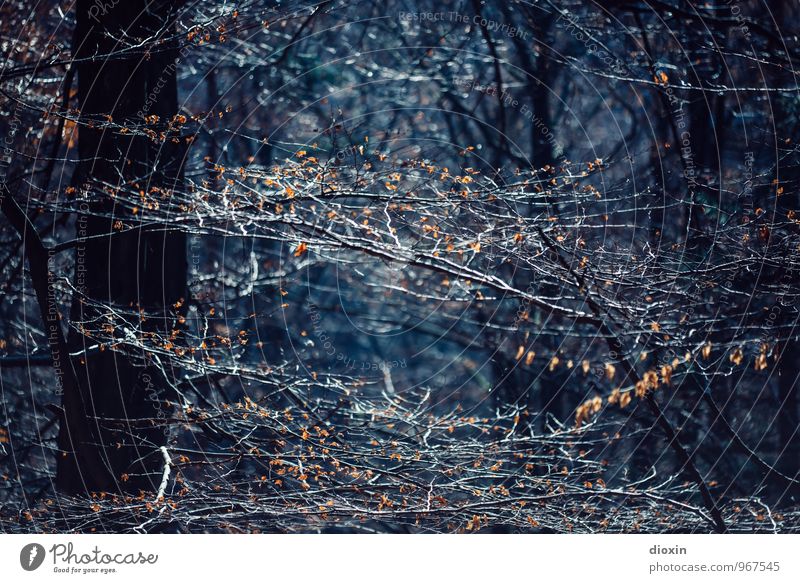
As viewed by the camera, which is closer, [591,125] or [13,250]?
[13,250]

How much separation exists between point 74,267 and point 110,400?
976mm

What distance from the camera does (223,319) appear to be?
17.3ft

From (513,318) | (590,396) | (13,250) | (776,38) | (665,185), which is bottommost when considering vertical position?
(590,396)

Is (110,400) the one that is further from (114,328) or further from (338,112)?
(338,112)

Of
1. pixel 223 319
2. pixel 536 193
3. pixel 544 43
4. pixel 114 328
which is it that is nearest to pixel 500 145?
pixel 536 193

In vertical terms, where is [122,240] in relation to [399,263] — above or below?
above

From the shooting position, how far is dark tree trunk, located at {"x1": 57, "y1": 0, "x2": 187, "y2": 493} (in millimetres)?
5156

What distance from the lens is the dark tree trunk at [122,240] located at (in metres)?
5.16

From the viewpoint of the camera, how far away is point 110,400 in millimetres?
5188

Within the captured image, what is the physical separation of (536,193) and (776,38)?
2134 millimetres

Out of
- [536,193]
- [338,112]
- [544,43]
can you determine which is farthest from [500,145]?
[338,112]

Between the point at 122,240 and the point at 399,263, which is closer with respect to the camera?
the point at 122,240

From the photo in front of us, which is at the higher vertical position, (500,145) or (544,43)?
(544,43)

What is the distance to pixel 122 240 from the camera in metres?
5.21
